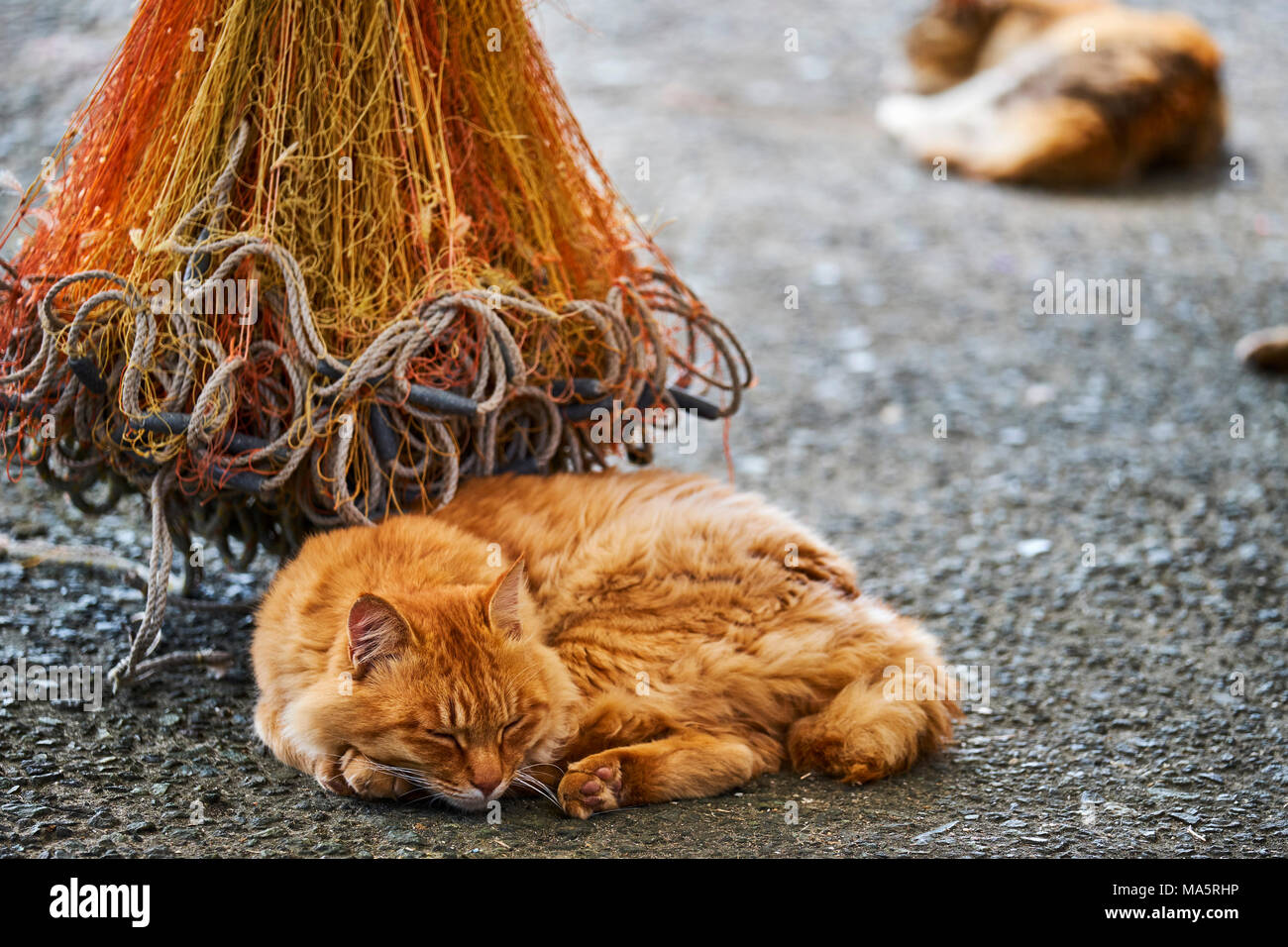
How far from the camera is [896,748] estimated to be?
306 cm

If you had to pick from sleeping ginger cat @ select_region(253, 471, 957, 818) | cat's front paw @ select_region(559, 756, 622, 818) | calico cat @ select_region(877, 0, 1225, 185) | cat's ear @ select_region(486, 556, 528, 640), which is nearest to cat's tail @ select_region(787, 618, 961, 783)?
sleeping ginger cat @ select_region(253, 471, 957, 818)

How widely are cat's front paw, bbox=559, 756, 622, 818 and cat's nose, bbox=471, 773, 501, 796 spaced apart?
20cm

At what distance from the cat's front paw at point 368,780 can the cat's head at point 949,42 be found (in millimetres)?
8466

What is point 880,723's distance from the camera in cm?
305

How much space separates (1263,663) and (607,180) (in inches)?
98.3

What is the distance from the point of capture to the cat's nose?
275 centimetres

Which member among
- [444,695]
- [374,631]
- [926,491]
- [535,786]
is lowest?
[535,786]

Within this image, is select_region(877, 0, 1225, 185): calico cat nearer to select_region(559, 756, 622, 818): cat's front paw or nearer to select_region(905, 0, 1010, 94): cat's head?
select_region(905, 0, 1010, 94): cat's head

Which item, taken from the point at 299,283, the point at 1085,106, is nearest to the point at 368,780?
the point at 299,283

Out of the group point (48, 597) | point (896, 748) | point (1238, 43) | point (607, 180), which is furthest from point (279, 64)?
point (1238, 43)

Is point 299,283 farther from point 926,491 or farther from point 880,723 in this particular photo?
point 926,491

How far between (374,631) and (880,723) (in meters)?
1.23

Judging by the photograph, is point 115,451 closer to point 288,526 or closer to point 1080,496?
point 288,526
